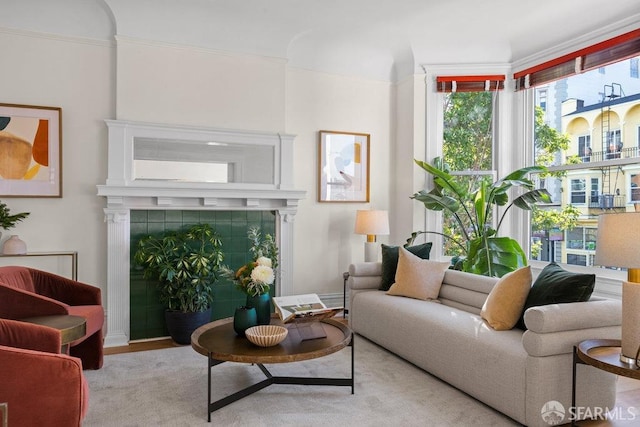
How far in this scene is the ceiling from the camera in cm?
407

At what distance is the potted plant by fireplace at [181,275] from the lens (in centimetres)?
399

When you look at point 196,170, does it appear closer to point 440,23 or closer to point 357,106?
point 357,106

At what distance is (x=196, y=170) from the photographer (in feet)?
14.4

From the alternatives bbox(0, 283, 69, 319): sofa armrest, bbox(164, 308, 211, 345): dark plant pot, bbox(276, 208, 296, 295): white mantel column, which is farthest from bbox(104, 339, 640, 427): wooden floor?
bbox(276, 208, 296, 295): white mantel column

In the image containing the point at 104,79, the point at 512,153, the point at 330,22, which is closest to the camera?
the point at 104,79

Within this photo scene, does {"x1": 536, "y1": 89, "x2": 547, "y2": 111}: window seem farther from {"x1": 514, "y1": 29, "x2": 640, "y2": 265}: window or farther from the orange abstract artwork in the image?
the orange abstract artwork

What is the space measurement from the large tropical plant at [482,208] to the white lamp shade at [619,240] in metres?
2.07

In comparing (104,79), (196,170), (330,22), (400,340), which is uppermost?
(330,22)

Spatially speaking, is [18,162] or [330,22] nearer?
[18,162]

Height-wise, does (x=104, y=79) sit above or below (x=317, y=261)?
above

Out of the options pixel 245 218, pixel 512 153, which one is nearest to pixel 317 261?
pixel 245 218

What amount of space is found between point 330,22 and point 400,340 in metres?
3.11

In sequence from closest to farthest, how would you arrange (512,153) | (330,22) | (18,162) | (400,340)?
(400,340) → (18,162) → (330,22) → (512,153)

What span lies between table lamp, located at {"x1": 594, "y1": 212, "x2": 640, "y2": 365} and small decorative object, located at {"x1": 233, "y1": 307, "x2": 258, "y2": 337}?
76.7 inches
